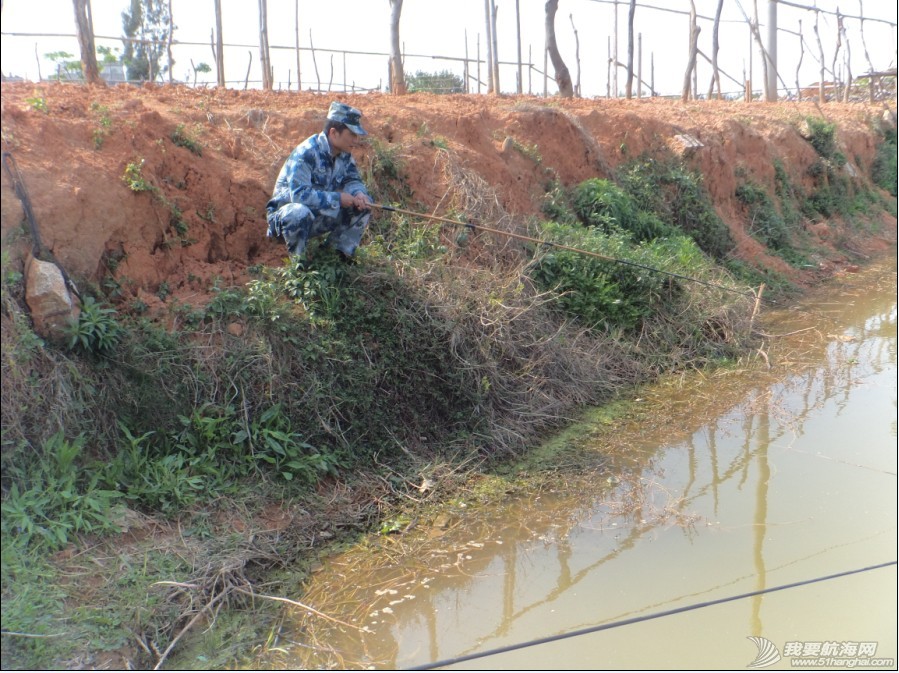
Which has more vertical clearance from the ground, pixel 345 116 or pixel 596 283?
pixel 345 116

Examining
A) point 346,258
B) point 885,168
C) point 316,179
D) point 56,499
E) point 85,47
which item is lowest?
point 56,499

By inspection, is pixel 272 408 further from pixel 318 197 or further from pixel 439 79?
pixel 439 79

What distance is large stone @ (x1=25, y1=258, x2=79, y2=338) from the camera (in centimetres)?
367

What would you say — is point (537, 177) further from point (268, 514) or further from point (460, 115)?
point (268, 514)

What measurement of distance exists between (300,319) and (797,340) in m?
4.68

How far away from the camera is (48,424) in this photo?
348cm

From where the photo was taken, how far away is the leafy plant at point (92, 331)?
375cm

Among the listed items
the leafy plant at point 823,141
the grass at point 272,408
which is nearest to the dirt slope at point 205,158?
the grass at point 272,408

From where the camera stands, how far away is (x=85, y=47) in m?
6.51

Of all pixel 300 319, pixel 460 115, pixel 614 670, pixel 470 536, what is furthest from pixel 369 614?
pixel 460 115

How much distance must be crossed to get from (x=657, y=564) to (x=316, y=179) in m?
2.77

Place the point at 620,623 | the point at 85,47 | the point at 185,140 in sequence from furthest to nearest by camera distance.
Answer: the point at 85,47 < the point at 185,140 < the point at 620,623

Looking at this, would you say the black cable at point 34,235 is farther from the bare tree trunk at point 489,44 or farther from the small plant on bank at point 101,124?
the bare tree trunk at point 489,44

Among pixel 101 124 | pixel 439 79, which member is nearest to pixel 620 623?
pixel 101 124
